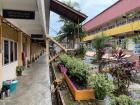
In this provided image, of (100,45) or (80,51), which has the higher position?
(100,45)

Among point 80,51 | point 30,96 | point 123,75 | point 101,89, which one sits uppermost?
point 80,51

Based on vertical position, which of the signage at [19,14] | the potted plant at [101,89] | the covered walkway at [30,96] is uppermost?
the signage at [19,14]

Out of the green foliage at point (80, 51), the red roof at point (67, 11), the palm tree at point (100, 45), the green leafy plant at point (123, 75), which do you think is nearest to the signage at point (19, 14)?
the green leafy plant at point (123, 75)

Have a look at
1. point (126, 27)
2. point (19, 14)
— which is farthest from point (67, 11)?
point (126, 27)

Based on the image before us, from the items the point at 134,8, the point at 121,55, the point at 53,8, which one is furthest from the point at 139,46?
the point at 121,55

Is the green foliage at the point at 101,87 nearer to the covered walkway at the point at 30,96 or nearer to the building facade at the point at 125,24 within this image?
the covered walkway at the point at 30,96

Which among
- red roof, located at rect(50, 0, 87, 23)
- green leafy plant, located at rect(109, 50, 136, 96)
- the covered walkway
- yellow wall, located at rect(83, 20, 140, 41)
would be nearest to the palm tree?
red roof, located at rect(50, 0, 87, 23)

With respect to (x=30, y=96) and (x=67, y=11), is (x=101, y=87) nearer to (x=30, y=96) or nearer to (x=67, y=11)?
(x=30, y=96)

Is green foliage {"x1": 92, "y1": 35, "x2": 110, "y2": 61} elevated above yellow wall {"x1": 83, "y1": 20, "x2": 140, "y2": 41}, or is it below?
below

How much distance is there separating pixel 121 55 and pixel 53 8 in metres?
5.65

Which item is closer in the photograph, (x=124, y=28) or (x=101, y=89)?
(x=101, y=89)

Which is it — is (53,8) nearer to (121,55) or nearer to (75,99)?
(121,55)

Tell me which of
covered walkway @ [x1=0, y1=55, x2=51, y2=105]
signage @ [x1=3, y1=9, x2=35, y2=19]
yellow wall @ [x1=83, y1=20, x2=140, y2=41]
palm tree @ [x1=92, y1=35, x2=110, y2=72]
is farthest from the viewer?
yellow wall @ [x1=83, y1=20, x2=140, y2=41]

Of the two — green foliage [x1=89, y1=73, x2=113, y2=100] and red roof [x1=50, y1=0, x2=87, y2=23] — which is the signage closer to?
green foliage [x1=89, y1=73, x2=113, y2=100]
